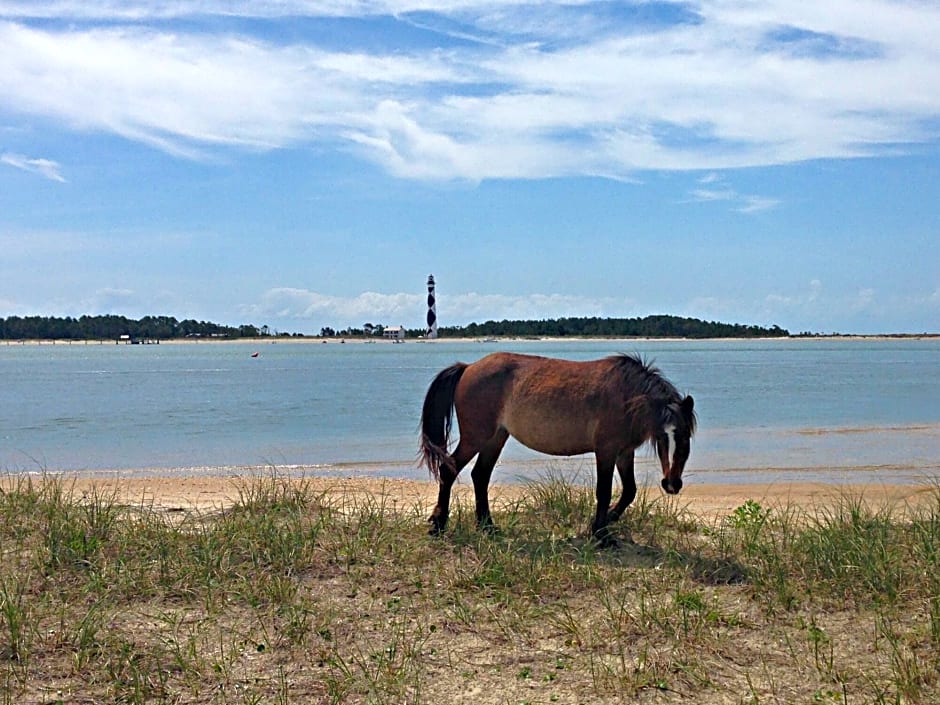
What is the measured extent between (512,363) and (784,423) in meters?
19.9

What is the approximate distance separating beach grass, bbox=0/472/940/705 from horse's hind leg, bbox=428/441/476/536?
174 millimetres

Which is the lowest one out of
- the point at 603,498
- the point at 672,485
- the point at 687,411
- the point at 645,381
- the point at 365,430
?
the point at 365,430

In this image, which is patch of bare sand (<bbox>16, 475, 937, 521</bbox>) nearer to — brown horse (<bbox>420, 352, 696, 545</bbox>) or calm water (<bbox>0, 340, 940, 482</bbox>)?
calm water (<bbox>0, 340, 940, 482</bbox>)

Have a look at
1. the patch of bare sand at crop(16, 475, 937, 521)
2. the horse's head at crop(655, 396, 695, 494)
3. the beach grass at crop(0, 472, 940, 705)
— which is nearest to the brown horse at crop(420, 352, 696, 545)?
the horse's head at crop(655, 396, 695, 494)

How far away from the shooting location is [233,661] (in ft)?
16.2

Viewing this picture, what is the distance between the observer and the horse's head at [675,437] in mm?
6840

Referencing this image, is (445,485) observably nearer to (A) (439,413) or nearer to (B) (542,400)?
(A) (439,413)

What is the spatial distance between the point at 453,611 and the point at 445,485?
6.44ft

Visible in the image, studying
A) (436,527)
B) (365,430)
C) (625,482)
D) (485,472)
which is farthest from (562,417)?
(365,430)

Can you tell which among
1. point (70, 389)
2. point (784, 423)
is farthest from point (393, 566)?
point (70, 389)

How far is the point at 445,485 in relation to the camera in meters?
7.45

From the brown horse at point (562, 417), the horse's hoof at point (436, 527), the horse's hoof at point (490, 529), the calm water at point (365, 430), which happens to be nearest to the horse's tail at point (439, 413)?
the brown horse at point (562, 417)

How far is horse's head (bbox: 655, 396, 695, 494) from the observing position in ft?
22.4

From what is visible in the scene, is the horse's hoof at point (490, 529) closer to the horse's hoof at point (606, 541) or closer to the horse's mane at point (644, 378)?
the horse's hoof at point (606, 541)
